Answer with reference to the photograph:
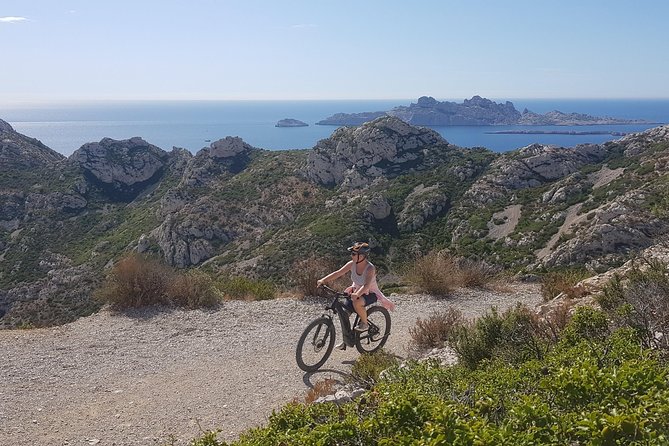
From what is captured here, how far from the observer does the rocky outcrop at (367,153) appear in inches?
2221

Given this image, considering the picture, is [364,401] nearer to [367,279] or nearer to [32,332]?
[367,279]

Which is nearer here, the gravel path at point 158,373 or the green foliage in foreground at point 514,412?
the green foliage in foreground at point 514,412

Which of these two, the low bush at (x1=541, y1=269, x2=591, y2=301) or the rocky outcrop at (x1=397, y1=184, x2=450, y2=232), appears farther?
the rocky outcrop at (x1=397, y1=184, x2=450, y2=232)

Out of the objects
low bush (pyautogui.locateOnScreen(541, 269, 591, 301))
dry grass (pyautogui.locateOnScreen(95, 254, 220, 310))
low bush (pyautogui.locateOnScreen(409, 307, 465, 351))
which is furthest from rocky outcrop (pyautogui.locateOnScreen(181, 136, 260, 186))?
low bush (pyautogui.locateOnScreen(409, 307, 465, 351))

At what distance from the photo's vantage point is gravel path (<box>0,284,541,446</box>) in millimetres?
4965

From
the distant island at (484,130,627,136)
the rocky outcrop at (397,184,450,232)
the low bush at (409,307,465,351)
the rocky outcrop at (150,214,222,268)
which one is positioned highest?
the distant island at (484,130,627,136)

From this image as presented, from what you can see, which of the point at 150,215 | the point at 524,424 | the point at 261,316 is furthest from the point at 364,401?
the point at 150,215

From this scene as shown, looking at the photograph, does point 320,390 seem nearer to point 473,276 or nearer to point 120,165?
point 473,276

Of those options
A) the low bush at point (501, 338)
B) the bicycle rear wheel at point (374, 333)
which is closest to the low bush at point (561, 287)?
the low bush at point (501, 338)

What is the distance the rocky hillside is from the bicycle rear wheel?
15508 millimetres

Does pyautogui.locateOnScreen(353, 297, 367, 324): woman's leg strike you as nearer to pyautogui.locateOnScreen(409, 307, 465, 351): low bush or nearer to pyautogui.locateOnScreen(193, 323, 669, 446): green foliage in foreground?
pyautogui.locateOnScreen(409, 307, 465, 351): low bush

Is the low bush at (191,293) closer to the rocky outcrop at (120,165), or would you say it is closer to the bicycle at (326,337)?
the bicycle at (326,337)

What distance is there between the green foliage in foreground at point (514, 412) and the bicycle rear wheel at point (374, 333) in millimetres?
3131

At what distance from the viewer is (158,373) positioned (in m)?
6.39
